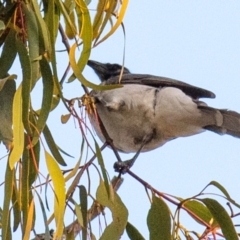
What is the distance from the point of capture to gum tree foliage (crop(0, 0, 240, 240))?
54.0 inches

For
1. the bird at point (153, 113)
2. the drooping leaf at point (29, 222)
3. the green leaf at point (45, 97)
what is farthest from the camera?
the bird at point (153, 113)

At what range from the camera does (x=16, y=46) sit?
4.80 ft

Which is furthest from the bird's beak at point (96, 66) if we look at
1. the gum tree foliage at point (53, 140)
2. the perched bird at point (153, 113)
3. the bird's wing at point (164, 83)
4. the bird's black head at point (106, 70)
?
the gum tree foliage at point (53, 140)

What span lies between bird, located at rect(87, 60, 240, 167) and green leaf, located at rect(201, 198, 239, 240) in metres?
1.09

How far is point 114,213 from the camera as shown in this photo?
152cm

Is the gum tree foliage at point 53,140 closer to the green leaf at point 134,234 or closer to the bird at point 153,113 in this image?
the green leaf at point 134,234

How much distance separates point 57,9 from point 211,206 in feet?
1.59

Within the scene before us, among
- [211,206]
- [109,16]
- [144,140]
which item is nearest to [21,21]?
[109,16]

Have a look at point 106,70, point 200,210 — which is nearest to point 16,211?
point 200,210

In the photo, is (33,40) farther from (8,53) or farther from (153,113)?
(153,113)

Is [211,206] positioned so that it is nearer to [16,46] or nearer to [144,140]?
[16,46]

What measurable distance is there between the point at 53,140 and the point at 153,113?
1278 mm

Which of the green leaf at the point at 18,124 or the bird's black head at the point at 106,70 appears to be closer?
the green leaf at the point at 18,124

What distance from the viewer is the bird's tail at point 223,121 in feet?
7.84
